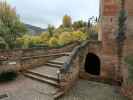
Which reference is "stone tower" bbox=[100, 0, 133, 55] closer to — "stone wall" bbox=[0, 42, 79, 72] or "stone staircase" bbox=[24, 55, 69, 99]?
"stone staircase" bbox=[24, 55, 69, 99]

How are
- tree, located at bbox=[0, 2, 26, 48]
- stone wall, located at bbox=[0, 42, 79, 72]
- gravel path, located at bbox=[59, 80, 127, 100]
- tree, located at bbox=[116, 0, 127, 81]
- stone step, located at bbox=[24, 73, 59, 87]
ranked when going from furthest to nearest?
tree, located at bbox=[0, 2, 26, 48]
stone wall, located at bbox=[0, 42, 79, 72]
tree, located at bbox=[116, 0, 127, 81]
stone step, located at bbox=[24, 73, 59, 87]
gravel path, located at bbox=[59, 80, 127, 100]

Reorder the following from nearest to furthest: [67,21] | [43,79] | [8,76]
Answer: [43,79], [8,76], [67,21]

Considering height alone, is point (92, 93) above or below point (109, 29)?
below

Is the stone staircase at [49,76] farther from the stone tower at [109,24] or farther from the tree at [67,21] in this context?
the tree at [67,21]

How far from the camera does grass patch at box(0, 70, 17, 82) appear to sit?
6.56 m

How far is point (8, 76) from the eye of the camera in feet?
22.2

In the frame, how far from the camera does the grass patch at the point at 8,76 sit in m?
6.56

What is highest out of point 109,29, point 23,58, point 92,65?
point 109,29

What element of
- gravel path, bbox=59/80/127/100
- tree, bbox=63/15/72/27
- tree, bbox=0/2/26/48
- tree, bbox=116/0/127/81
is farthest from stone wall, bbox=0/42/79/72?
tree, bbox=63/15/72/27

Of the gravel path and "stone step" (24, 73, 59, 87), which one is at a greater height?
"stone step" (24, 73, 59, 87)

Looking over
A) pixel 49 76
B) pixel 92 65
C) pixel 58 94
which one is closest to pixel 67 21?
pixel 92 65

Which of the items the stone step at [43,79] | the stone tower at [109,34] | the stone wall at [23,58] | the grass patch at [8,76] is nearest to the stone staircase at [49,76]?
the stone step at [43,79]

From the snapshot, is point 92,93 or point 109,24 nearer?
point 92,93

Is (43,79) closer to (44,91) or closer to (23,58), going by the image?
(44,91)
